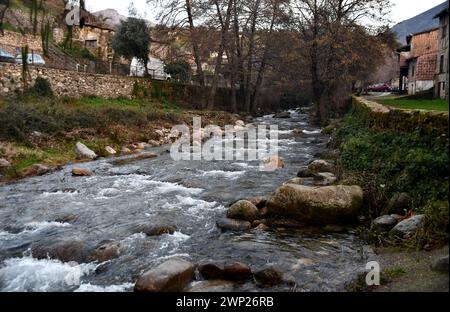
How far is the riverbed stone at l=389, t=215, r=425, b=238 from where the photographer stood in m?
6.79

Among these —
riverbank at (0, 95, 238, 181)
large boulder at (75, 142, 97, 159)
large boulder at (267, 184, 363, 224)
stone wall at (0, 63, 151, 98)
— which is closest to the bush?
stone wall at (0, 63, 151, 98)

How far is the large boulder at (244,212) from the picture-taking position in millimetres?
8836

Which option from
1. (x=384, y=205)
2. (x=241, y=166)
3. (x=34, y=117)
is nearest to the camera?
(x=384, y=205)

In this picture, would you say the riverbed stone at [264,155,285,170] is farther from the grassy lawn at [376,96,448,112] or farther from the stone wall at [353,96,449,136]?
the grassy lawn at [376,96,448,112]

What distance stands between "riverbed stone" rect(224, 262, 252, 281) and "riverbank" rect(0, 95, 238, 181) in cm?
975

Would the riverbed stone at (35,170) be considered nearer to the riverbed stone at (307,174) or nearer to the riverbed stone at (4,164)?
the riverbed stone at (4,164)

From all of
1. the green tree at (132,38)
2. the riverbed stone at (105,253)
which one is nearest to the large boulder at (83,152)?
the riverbed stone at (105,253)

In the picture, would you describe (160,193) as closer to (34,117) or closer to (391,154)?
(391,154)

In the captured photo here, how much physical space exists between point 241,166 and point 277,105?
33.0m

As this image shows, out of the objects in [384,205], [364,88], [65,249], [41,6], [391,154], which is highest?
[41,6]

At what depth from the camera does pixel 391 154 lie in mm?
10062

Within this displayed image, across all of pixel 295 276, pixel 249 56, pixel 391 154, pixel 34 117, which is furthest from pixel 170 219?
pixel 249 56

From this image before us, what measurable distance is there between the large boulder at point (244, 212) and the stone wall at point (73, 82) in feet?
58.0

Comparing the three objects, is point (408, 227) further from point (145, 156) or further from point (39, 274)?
point (145, 156)
